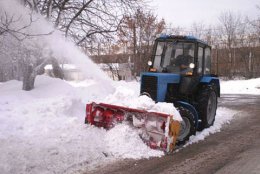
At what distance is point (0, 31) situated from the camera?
24.6 feet

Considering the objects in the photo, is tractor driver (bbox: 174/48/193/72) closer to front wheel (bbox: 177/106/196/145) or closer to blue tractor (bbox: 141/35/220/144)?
blue tractor (bbox: 141/35/220/144)

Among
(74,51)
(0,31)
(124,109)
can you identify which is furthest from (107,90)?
(0,31)

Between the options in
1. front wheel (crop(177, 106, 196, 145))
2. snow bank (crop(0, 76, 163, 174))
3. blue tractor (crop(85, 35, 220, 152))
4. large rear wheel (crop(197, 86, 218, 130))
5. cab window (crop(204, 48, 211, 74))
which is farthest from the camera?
cab window (crop(204, 48, 211, 74))

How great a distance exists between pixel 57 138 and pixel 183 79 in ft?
10.4

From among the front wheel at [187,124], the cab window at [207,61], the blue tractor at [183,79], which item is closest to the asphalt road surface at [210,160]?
the front wheel at [187,124]

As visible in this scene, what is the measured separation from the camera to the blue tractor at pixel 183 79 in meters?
8.64

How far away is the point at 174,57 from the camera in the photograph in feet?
30.8

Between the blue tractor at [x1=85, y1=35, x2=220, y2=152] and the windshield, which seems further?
the windshield

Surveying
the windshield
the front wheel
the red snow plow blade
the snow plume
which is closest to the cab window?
the windshield

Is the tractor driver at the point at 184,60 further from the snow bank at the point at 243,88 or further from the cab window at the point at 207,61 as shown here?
the snow bank at the point at 243,88

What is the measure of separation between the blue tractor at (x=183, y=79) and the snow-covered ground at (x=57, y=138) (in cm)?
48

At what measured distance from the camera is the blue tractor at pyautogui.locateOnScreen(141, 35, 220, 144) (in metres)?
8.64

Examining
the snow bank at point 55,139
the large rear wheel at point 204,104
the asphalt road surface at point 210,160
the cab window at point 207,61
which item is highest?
the cab window at point 207,61

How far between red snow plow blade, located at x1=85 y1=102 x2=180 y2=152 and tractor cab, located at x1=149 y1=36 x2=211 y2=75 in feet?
5.53
